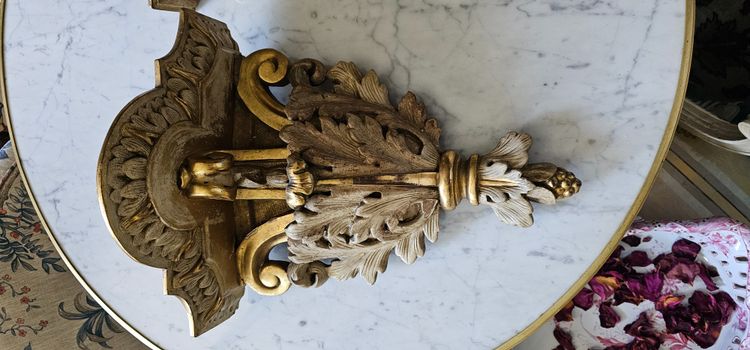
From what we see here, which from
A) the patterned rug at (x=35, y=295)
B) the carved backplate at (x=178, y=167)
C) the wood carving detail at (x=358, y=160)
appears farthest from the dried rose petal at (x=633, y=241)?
the patterned rug at (x=35, y=295)

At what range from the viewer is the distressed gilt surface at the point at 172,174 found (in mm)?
620

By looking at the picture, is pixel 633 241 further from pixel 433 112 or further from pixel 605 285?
pixel 433 112

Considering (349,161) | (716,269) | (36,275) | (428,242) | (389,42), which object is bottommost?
(36,275)

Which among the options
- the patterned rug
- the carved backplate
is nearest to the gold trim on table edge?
the carved backplate

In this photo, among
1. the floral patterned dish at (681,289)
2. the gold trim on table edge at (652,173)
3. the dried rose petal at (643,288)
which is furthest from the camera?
the dried rose petal at (643,288)

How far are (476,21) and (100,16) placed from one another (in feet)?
1.56

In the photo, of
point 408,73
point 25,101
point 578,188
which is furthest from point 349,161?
point 25,101

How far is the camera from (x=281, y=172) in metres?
0.68

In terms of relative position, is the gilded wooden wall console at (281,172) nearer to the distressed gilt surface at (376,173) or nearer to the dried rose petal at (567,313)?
the distressed gilt surface at (376,173)

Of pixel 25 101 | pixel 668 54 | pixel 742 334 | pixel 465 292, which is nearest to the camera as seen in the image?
pixel 668 54

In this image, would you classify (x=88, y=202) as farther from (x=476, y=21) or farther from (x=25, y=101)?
(x=476, y=21)

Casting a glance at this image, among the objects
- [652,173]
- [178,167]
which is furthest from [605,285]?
[178,167]

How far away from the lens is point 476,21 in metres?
0.67

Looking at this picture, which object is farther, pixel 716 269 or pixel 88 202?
pixel 716 269
